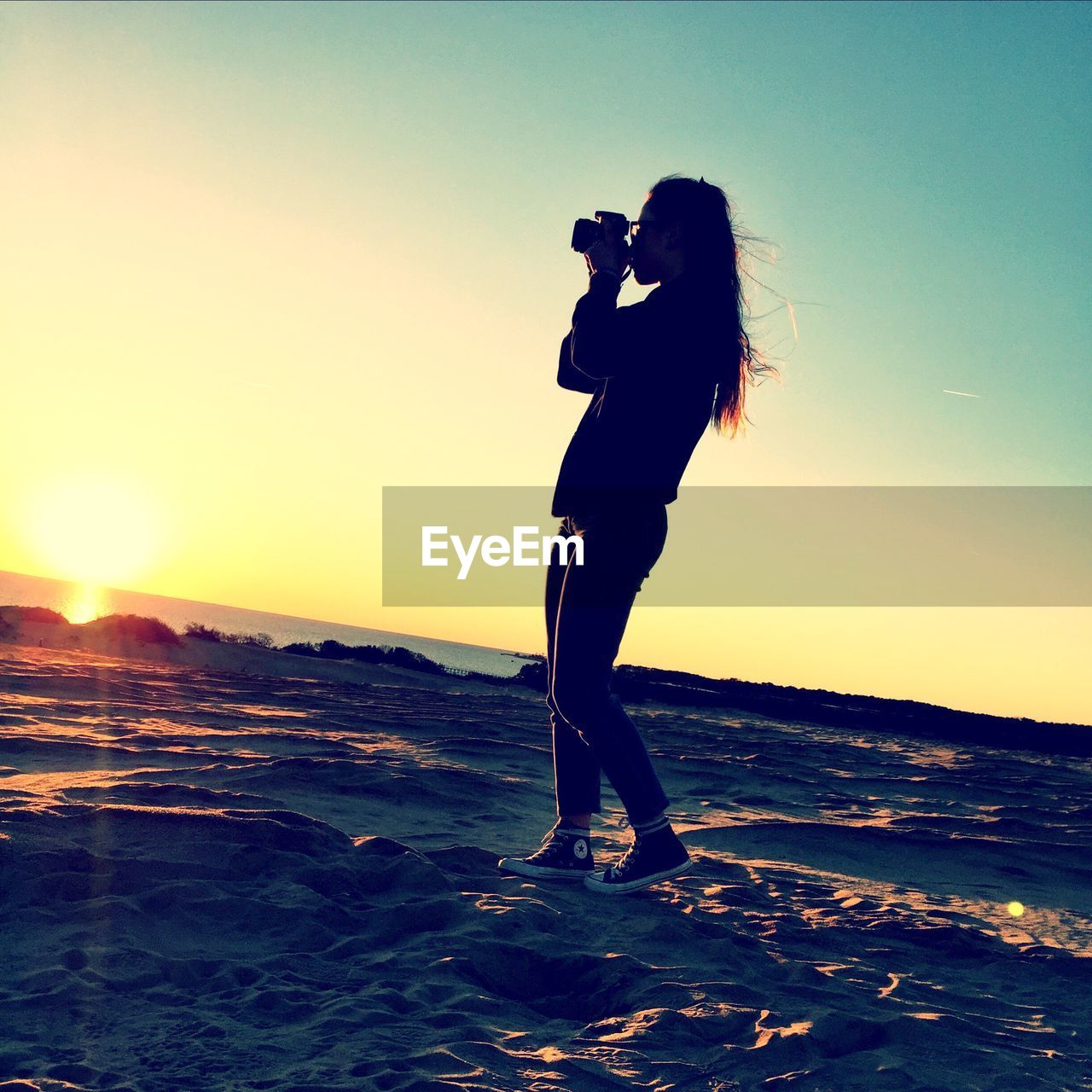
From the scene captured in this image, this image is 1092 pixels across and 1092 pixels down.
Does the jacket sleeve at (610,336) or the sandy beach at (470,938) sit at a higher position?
the jacket sleeve at (610,336)

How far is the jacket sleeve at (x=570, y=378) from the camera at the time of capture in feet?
10.0

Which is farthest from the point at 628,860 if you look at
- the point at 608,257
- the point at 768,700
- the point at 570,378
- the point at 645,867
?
the point at 768,700

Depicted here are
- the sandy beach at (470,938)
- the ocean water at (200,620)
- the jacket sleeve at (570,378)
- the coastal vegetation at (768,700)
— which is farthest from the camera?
the ocean water at (200,620)

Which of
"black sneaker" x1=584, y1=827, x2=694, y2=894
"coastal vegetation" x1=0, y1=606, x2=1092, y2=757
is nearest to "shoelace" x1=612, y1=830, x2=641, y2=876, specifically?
"black sneaker" x1=584, y1=827, x2=694, y2=894

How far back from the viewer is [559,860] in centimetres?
291

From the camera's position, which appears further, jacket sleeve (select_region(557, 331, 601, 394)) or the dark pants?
jacket sleeve (select_region(557, 331, 601, 394))

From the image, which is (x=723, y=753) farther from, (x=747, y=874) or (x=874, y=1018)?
(x=874, y=1018)

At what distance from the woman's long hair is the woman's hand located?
21 centimetres

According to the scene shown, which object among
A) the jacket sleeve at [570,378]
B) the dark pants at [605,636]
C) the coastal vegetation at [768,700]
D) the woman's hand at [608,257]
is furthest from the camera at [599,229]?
the coastal vegetation at [768,700]

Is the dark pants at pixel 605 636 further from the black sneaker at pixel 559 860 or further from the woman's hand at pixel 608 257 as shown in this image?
the woman's hand at pixel 608 257

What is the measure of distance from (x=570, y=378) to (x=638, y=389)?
0.36 metres

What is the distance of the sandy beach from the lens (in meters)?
1.62

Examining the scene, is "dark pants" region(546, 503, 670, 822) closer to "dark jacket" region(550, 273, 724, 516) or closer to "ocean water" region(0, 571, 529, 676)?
"dark jacket" region(550, 273, 724, 516)

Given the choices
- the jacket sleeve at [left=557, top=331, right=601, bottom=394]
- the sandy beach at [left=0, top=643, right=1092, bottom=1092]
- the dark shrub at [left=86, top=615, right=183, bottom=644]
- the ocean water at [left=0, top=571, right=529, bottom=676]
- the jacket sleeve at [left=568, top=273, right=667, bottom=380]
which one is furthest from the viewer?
the ocean water at [left=0, top=571, right=529, bottom=676]
